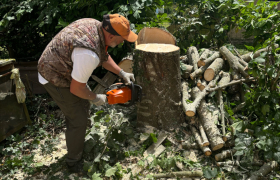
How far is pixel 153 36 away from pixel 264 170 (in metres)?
2.45

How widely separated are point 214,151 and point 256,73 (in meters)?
1.11

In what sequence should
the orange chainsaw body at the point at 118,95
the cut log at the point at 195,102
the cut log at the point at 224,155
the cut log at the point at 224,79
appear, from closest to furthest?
the orange chainsaw body at the point at 118,95, the cut log at the point at 224,155, the cut log at the point at 195,102, the cut log at the point at 224,79

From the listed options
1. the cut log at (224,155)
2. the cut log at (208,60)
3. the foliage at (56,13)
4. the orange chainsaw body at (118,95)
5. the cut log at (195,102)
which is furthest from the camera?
the foliage at (56,13)

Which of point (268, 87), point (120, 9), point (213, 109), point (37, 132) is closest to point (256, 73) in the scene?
point (268, 87)

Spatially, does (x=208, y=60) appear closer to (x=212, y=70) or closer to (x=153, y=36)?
(x=212, y=70)

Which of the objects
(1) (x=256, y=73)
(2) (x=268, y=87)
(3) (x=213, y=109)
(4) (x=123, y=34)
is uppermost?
(4) (x=123, y=34)

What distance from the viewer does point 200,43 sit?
5379mm

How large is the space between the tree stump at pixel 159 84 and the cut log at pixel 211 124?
13.4 inches

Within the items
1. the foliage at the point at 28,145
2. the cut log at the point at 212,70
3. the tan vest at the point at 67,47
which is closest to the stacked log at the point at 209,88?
the cut log at the point at 212,70

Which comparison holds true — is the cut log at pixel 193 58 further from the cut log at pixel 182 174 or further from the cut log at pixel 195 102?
the cut log at pixel 182 174

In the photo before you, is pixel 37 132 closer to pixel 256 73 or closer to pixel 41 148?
pixel 41 148

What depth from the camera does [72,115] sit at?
Result: 2.68 metres

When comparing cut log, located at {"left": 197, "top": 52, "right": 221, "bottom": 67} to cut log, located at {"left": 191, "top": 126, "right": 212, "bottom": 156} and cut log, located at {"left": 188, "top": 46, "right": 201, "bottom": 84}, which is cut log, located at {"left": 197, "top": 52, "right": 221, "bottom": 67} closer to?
cut log, located at {"left": 188, "top": 46, "right": 201, "bottom": 84}

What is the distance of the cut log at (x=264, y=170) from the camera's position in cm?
251
